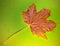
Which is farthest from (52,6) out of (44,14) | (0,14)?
(0,14)

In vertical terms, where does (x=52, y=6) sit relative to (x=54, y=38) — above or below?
above

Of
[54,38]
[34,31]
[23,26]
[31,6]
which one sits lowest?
[54,38]

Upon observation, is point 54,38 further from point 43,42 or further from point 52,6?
point 52,6
